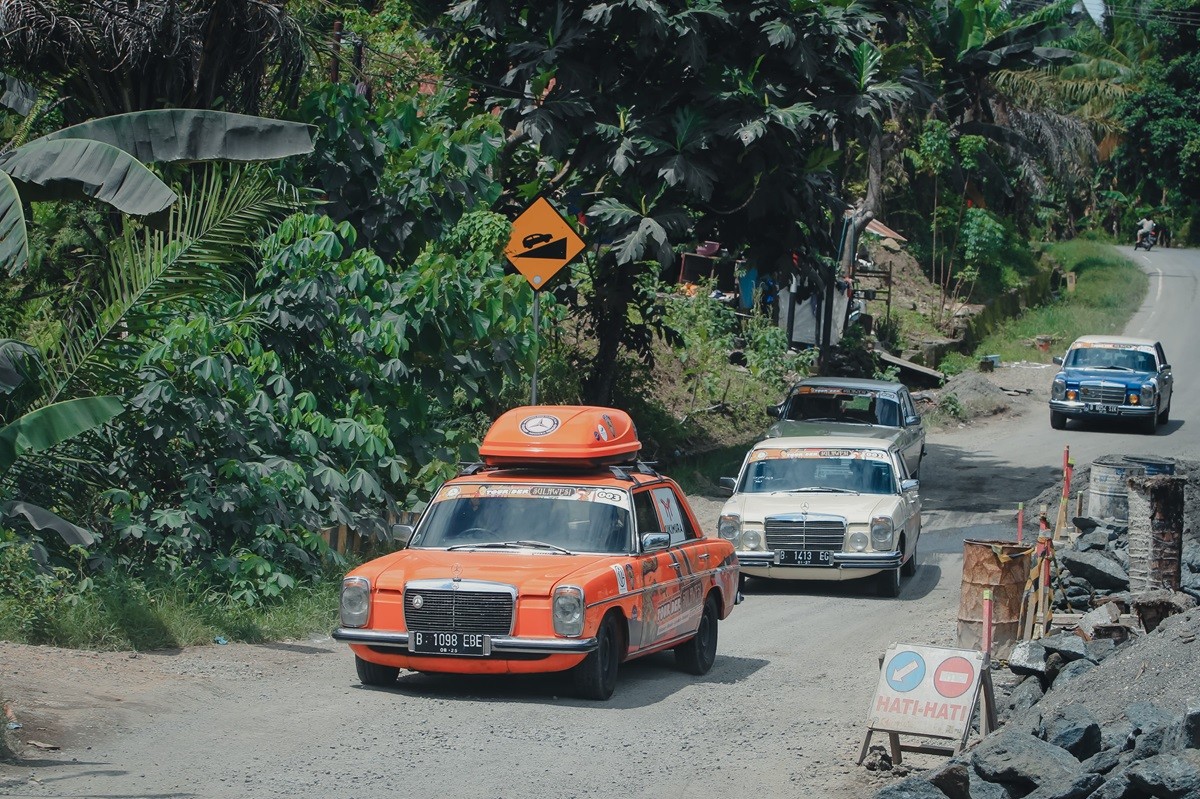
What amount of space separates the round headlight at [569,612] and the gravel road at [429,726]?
0.59m

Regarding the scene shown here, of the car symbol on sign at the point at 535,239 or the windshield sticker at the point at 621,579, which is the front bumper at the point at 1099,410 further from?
the windshield sticker at the point at 621,579

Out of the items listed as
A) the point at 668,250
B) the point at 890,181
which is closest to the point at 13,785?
the point at 668,250

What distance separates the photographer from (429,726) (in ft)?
29.5

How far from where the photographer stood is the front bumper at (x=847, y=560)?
15.2 meters

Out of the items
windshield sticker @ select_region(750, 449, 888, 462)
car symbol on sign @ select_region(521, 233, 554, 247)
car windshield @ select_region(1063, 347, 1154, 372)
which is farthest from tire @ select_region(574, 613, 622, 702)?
car windshield @ select_region(1063, 347, 1154, 372)

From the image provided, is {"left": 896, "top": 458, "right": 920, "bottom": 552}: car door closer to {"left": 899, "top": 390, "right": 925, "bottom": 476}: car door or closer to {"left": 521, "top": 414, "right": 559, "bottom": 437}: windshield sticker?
{"left": 899, "top": 390, "right": 925, "bottom": 476}: car door

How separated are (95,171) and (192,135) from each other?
1145 millimetres

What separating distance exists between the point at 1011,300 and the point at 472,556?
130ft

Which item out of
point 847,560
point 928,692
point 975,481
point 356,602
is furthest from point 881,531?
point 975,481

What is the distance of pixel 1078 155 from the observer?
52.8 metres

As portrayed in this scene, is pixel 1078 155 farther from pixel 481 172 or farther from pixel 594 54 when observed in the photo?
pixel 481 172

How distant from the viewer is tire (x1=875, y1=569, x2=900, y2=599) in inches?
615

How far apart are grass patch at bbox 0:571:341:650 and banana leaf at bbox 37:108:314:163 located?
133 inches

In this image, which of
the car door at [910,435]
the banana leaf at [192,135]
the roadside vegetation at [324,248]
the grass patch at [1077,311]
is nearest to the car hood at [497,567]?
the roadside vegetation at [324,248]
